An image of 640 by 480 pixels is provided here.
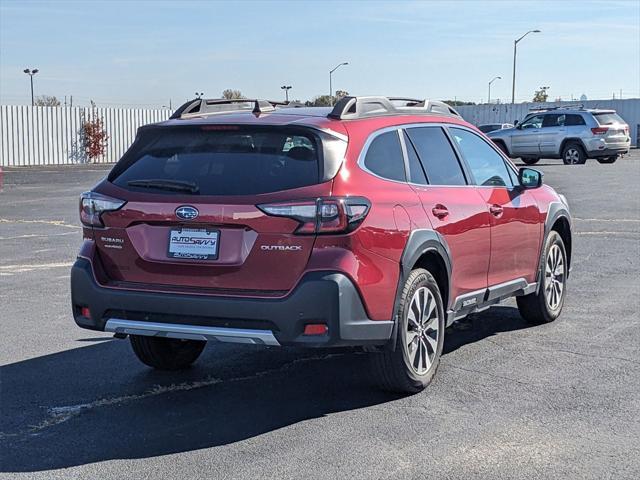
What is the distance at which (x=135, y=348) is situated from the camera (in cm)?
677

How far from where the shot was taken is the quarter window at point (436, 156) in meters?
6.59

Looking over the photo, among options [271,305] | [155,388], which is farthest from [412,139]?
[155,388]

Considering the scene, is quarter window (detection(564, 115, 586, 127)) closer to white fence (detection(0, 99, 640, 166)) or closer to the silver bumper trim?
white fence (detection(0, 99, 640, 166))

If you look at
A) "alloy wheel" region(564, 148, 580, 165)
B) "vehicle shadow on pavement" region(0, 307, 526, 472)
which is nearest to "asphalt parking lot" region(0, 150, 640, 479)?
"vehicle shadow on pavement" region(0, 307, 526, 472)

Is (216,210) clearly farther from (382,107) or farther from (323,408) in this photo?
(382,107)

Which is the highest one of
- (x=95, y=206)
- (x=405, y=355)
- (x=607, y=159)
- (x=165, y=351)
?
(x=95, y=206)

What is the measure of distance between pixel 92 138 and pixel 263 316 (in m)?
41.6

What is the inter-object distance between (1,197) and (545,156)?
20.1m

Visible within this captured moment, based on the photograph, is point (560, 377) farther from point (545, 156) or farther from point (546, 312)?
point (545, 156)

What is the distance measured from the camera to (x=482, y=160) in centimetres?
748

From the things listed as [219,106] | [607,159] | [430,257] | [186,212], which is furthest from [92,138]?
[186,212]

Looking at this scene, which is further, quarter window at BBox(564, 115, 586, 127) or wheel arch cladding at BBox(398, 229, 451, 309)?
quarter window at BBox(564, 115, 586, 127)

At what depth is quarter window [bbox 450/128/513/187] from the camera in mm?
7250

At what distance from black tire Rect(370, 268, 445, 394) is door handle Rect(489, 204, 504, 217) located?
1166mm
